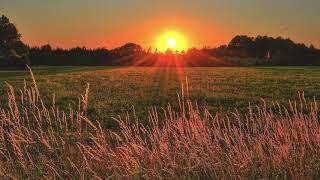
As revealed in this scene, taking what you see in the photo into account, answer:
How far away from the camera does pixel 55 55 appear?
375ft

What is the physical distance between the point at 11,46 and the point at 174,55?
34.0 metres

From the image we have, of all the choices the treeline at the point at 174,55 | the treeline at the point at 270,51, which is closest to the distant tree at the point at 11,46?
the treeline at the point at 174,55

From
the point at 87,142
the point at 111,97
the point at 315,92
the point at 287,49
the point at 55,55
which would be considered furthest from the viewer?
the point at 287,49

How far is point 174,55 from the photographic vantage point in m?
115

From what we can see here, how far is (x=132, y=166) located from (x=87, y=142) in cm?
413

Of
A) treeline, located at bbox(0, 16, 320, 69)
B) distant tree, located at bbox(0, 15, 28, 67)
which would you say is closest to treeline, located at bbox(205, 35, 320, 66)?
treeline, located at bbox(0, 16, 320, 69)

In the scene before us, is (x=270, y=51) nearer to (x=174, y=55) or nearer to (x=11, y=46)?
(x=174, y=55)

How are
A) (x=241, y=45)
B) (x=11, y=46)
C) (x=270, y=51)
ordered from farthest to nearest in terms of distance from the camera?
(x=241, y=45)
(x=270, y=51)
(x=11, y=46)

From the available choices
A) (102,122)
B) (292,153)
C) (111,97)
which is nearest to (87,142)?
(102,122)

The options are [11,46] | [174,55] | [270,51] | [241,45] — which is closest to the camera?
[11,46]

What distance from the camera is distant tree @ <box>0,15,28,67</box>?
92.3 metres

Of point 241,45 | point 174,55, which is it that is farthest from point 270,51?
point 174,55

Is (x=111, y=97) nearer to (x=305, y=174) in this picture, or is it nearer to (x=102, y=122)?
(x=102, y=122)

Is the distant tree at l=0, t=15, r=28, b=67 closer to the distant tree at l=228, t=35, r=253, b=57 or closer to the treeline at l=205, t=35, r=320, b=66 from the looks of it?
the treeline at l=205, t=35, r=320, b=66
